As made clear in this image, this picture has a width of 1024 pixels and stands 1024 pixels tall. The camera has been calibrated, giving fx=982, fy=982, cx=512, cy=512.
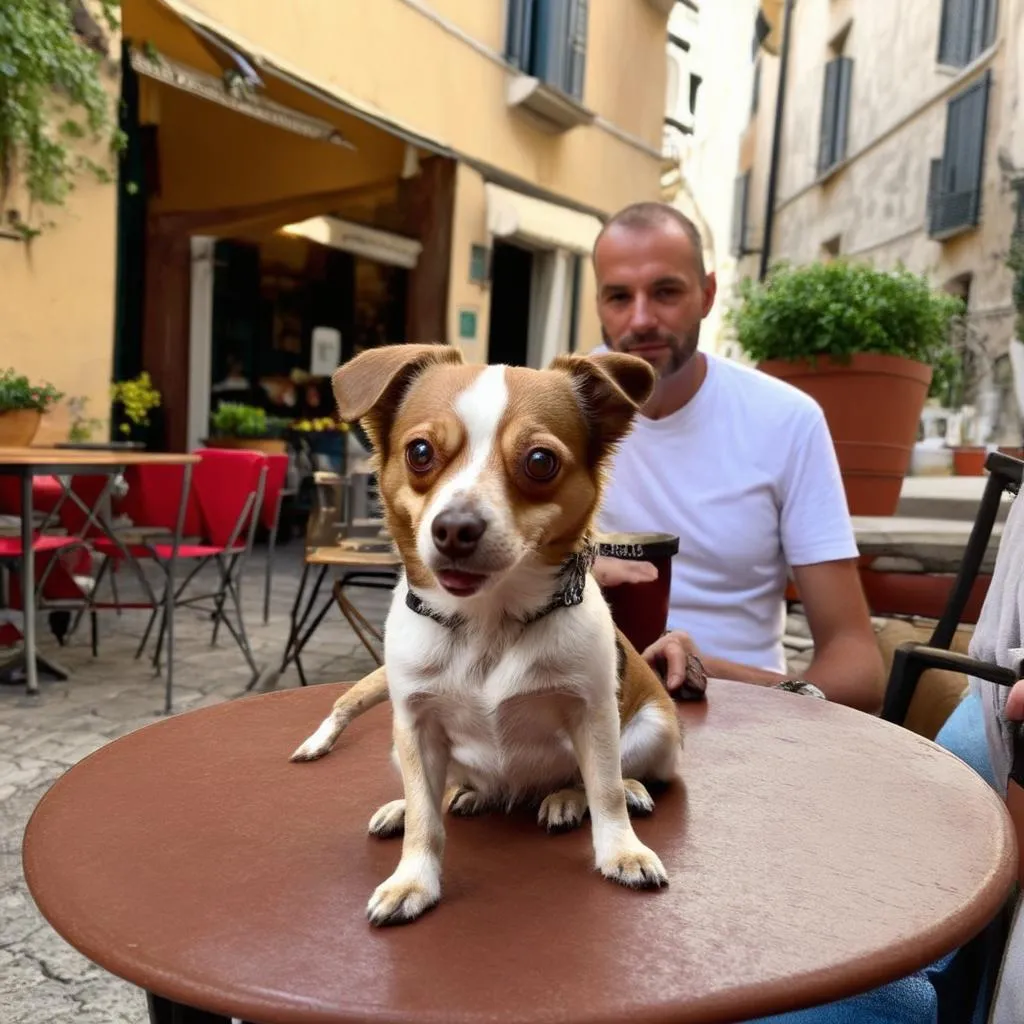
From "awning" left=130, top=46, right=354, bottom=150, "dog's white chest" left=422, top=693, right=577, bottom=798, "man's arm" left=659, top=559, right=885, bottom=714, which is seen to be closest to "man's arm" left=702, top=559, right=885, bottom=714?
"man's arm" left=659, top=559, right=885, bottom=714

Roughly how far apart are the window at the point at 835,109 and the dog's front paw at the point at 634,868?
58.6ft

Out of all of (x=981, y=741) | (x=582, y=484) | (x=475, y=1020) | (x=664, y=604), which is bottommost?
(x=981, y=741)

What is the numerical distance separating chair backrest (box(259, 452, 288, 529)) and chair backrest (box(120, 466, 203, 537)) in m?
0.40

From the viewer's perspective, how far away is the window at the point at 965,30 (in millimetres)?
12469

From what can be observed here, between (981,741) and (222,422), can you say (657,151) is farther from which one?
(981,741)

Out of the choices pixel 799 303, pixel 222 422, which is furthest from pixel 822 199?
pixel 799 303

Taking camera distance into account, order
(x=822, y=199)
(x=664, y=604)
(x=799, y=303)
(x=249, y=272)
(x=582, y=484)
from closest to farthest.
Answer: (x=582, y=484) < (x=664, y=604) < (x=799, y=303) < (x=249, y=272) < (x=822, y=199)

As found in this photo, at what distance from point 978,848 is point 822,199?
18571mm

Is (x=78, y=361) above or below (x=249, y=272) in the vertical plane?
below

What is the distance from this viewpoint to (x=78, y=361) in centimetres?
627

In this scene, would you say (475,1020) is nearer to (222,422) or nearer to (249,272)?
(222,422)

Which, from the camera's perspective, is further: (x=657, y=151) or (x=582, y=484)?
(x=657, y=151)

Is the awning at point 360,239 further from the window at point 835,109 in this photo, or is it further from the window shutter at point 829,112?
the window shutter at point 829,112

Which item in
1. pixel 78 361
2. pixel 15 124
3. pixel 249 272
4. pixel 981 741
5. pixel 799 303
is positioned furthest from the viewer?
pixel 249 272
